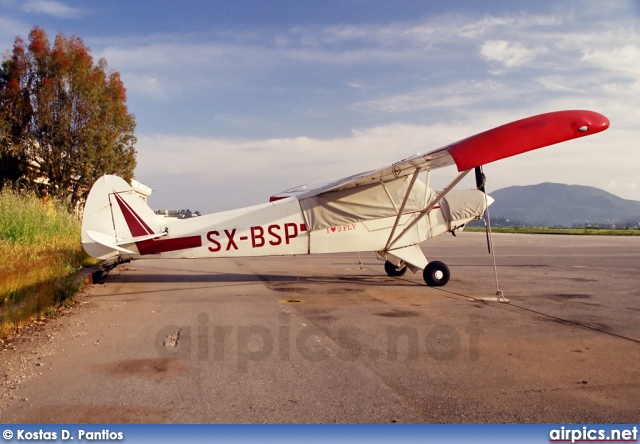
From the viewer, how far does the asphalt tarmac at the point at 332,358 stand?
4270mm

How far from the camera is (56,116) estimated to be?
78.3 ft

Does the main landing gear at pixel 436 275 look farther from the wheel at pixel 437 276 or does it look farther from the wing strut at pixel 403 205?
the wing strut at pixel 403 205

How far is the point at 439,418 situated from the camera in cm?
409

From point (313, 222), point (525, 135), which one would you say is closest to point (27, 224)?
point (313, 222)

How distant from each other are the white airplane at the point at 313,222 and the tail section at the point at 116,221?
2cm

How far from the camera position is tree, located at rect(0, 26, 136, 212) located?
23.6 m

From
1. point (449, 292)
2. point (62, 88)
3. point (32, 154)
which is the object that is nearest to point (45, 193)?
point (32, 154)

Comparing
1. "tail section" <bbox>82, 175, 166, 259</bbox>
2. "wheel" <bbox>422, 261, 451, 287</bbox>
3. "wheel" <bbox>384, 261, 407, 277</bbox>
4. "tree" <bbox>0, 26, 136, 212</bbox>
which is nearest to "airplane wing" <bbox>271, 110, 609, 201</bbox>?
"wheel" <bbox>422, 261, 451, 287</bbox>

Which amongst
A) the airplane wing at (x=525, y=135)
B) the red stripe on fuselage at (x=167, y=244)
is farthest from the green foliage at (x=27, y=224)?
the airplane wing at (x=525, y=135)

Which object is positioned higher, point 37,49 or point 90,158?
point 37,49

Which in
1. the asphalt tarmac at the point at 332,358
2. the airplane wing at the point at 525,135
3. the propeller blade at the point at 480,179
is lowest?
the asphalt tarmac at the point at 332,358

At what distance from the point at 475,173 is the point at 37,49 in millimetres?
21090

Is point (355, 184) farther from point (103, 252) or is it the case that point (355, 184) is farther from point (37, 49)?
point (37, 49)

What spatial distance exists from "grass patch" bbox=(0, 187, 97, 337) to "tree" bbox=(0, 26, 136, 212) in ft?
22.2
